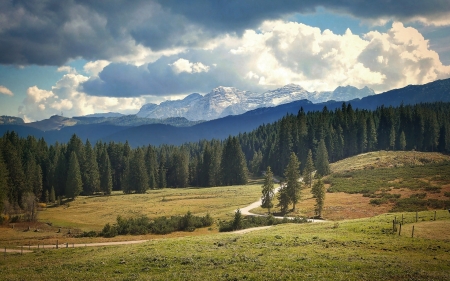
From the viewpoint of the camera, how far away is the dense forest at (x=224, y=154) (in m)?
113

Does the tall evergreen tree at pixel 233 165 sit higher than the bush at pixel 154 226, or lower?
higher

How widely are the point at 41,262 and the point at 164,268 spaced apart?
1457 centimetres

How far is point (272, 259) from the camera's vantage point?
2581 cm

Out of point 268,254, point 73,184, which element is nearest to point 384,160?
point 268,254

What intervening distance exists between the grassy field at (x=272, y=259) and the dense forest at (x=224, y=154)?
7111 cm

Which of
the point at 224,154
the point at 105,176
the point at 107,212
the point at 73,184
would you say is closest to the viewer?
the point at 107,212

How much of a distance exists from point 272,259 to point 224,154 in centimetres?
10733

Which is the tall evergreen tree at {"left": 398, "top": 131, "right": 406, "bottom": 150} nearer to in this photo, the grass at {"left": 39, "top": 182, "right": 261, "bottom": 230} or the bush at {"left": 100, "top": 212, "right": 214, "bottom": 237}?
the grass at {"left": 39, "top": 182, "right": 261, "bottom": 230}

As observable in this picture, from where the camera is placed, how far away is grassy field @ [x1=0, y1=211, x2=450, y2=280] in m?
21.9

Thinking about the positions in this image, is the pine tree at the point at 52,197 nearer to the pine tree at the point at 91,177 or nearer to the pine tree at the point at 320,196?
the pine tree at the point at 91,177

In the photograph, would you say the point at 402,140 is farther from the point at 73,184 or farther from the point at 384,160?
the point at 73,184

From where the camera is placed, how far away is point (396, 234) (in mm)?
31781

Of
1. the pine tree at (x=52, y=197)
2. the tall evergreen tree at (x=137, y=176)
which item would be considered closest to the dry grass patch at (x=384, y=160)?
the tall evergreen tree at (x=137, y=176)

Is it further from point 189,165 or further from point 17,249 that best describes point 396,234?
point 189,165
